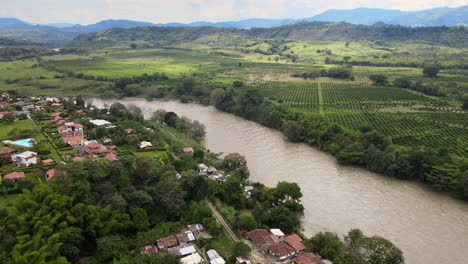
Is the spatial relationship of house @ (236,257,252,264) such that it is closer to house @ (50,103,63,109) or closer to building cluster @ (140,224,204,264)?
building cluster @ (140,224,204,264)

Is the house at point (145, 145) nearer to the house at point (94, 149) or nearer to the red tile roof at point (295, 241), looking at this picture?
the house at point (94, 149)

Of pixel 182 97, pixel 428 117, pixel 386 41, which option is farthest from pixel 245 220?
pixel 386 41

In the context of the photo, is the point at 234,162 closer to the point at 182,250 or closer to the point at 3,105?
the point at 182,250

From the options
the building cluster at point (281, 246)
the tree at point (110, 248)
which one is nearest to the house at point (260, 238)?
the building cluster at point (281, 246)

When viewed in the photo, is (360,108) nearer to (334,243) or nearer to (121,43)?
(334,243)

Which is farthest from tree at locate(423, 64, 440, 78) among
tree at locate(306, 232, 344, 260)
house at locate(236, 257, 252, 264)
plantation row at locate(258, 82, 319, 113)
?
house at locate(236, 257, 252, 264)

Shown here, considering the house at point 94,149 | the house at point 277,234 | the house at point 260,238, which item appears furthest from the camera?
the house at point 94,149

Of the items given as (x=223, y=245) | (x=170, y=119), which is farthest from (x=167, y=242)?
(x=170, y=119)
